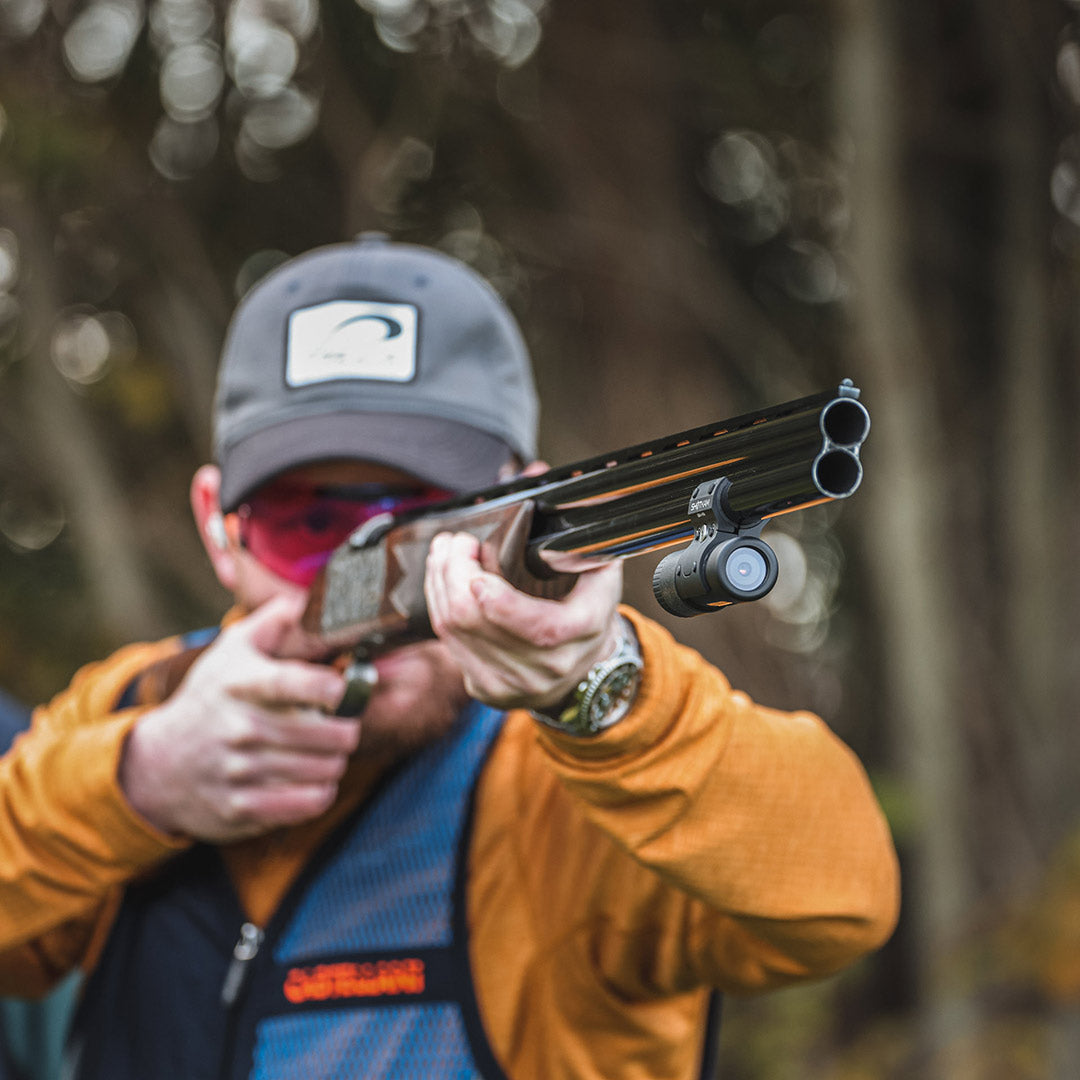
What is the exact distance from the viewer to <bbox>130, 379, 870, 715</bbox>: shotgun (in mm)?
1147

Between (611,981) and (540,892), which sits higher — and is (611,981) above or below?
below

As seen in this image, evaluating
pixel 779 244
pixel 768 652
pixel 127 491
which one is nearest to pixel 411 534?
pixel 768 652

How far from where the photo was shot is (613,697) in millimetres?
1460

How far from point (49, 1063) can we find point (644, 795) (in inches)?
83.1

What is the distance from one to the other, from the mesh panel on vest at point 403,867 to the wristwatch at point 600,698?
46cm

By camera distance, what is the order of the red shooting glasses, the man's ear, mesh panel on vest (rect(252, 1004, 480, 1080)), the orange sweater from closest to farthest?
the orange sweater < mesh panel on vest (rect(252, 1004, 480, 1080)) < the red shooting glasses < the man's ear

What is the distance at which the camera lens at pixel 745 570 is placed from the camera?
1.17 metres

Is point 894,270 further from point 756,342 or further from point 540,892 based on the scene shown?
point 540,892

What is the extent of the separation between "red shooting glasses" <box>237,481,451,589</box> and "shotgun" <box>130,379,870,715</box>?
248 mm

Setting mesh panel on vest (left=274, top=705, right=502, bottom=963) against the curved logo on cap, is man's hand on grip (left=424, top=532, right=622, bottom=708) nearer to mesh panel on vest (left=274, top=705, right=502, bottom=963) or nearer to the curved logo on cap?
mesh panel on vest (left=274, top=705, right=502, bottom=963)

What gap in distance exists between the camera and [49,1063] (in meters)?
2.83

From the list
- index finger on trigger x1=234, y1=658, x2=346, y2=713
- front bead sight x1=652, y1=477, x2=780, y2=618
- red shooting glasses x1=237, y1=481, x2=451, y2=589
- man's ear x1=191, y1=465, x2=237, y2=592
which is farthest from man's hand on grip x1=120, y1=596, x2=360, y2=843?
front bead sight x1=652, y1=477, x2=780, y2=618

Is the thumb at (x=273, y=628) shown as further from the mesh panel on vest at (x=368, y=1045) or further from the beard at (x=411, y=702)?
the mesh panel on vest at (x=368, y=1045)

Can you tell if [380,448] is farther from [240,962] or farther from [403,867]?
[240,962]
